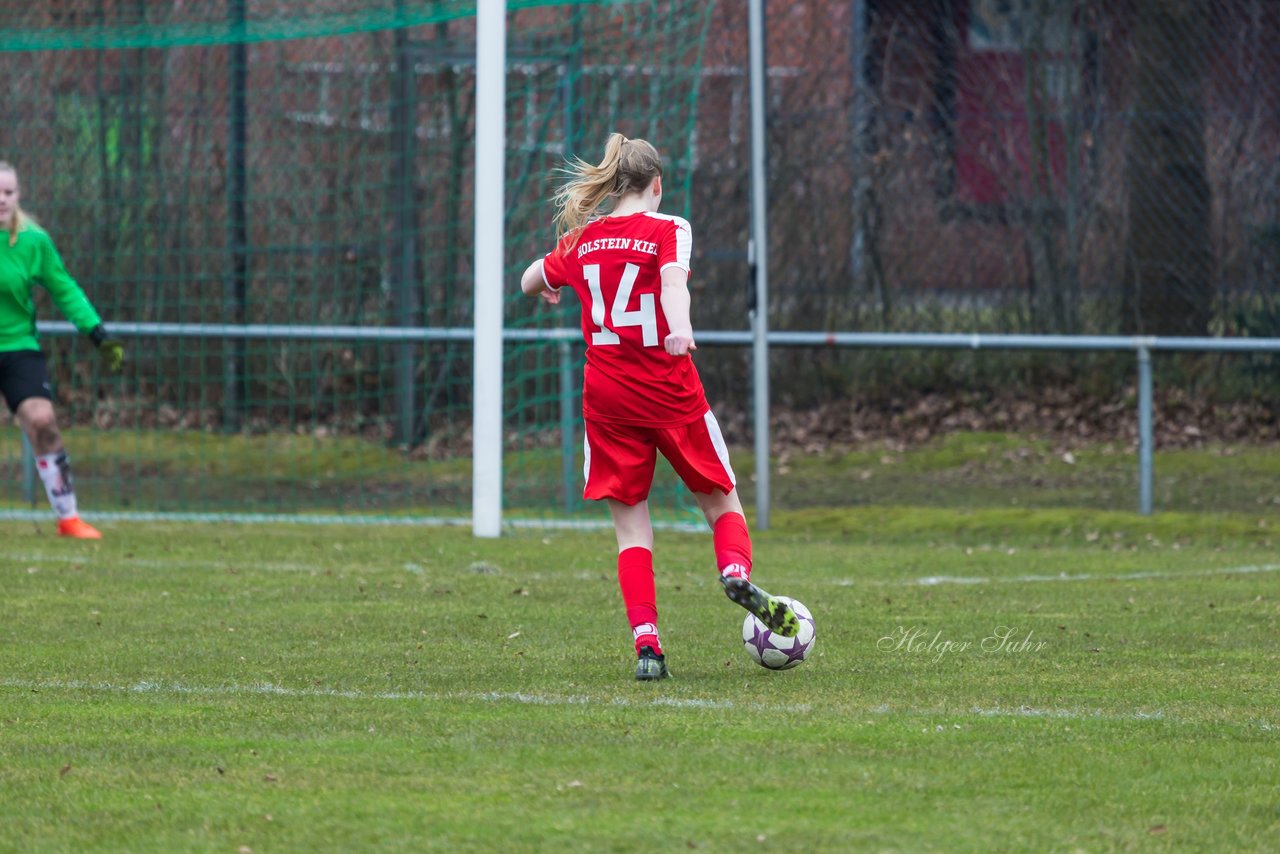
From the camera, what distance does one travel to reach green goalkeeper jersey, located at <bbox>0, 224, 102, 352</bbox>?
32.9 ft

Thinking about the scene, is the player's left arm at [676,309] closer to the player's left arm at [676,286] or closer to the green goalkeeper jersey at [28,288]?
the player's left arm at [676,286]

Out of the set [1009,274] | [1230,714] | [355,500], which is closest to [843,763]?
[1230,714]

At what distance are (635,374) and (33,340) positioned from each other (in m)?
5.47

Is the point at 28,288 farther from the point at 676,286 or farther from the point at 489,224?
the point at 676,286

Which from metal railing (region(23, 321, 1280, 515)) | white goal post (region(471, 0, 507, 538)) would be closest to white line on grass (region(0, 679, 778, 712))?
white goal post (region(471, 0, 507, 538))

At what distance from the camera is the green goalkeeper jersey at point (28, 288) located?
10.0m

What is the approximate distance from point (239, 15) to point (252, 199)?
1402 mm

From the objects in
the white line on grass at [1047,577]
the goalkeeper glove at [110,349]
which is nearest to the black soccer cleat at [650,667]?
the white line on grass at [1047,577]

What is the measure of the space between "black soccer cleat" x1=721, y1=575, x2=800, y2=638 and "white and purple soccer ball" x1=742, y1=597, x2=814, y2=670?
2cm

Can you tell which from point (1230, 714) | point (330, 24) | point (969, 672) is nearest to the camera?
point (1230, 714)

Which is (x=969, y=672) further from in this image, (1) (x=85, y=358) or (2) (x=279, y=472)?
(1) (x=85, y=358)

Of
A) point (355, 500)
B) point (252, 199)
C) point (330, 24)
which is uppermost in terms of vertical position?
point (330, 24)

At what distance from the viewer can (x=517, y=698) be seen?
5.20 metres

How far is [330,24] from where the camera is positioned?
12.0 m
